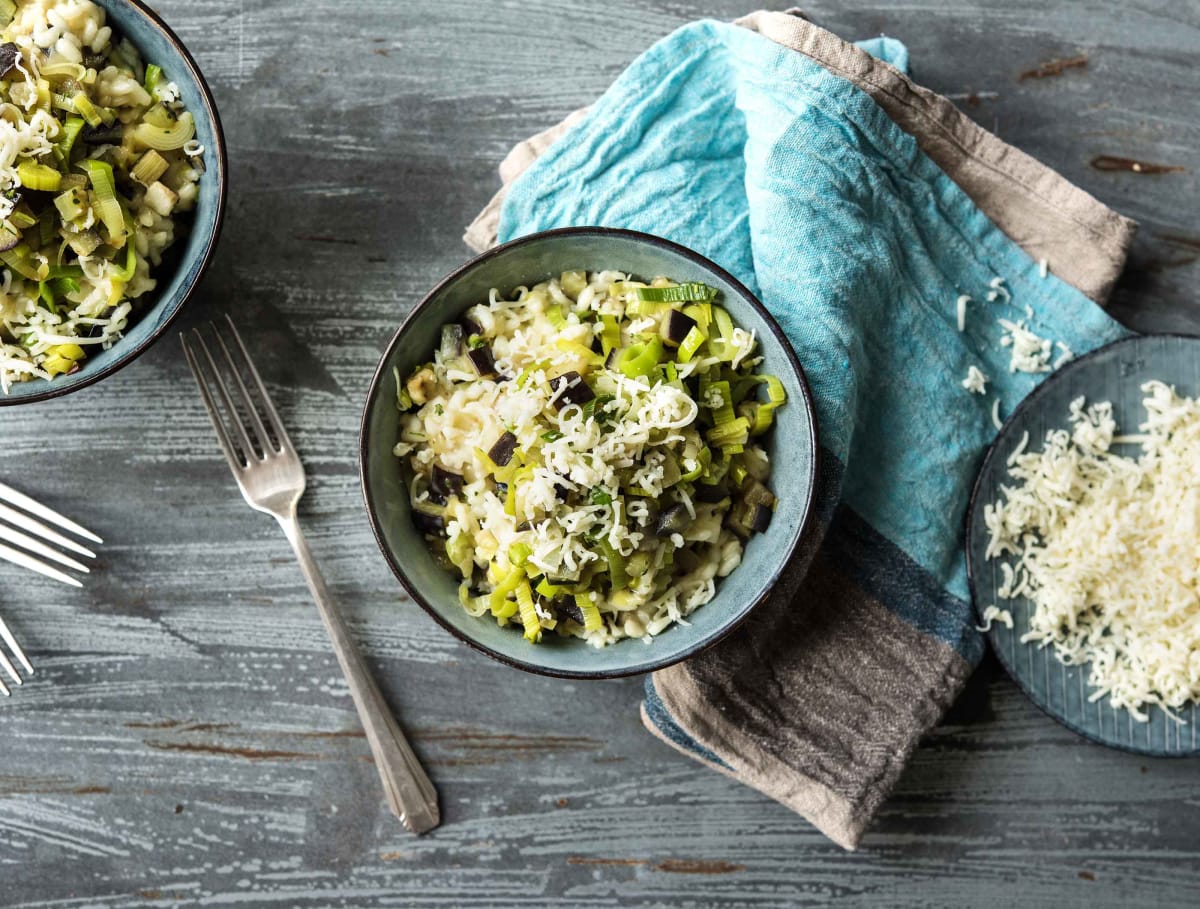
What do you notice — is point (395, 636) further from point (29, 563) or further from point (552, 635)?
point (29, 563)

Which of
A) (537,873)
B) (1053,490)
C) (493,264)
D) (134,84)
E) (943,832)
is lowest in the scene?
(537,873)

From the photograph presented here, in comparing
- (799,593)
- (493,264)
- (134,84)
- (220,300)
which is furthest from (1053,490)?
(134,84)

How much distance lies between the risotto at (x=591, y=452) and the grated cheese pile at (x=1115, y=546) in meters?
0.74

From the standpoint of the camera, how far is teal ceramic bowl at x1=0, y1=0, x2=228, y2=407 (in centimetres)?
204

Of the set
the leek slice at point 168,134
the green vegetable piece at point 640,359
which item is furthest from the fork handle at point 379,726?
the green vegetable piece at point 640,359

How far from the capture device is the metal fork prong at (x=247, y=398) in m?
2.35

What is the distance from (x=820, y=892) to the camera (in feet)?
8.15

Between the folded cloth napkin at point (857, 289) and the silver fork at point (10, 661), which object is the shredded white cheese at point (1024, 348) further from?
the silver fork at point (10, 661)

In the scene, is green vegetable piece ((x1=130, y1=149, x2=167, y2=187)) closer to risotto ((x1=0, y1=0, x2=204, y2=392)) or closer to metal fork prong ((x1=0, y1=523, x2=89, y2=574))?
risotto ((x1=0, y1=0, x2=204, y2=392))

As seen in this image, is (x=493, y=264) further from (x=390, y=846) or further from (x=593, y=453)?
(x=390, y=846)

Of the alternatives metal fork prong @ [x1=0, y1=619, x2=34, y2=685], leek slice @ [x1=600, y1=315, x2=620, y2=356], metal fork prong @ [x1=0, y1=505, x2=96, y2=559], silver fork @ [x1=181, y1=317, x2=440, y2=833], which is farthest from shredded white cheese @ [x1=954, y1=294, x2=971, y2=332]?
metal fork prong @ [x1=0, y1=619, x2=34, y2=685]

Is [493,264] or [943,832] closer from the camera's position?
[493,264]

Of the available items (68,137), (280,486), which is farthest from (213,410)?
(68,137)

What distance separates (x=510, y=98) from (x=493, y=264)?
725 millimetres
